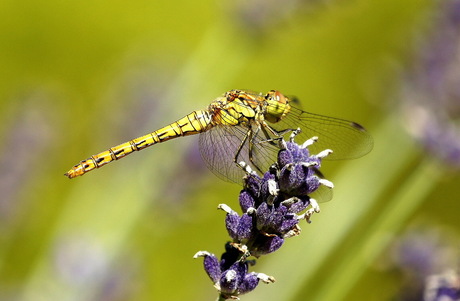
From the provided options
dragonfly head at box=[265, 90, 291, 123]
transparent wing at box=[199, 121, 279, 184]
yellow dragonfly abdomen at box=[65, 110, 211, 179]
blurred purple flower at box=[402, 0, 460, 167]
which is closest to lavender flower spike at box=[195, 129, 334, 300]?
transparent wing at box=[199, 121, 279, 184]

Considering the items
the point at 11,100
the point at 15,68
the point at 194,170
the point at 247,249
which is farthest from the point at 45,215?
the point at 247,249

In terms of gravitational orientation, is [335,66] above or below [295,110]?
above

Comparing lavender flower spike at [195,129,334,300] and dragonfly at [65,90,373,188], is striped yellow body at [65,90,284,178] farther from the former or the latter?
lavender flower spike at [195,129,334,300]

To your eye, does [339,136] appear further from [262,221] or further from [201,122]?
[262,221]

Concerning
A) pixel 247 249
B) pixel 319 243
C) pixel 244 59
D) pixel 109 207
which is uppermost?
pixel 244 59

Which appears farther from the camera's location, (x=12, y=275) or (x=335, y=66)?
(x=335, y=66)

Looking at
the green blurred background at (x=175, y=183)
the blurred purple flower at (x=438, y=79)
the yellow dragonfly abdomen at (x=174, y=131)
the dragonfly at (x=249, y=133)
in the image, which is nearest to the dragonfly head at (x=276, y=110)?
the dragonfly at (x=249, y=133)

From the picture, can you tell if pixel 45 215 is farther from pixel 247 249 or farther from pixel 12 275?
pixel 247 249

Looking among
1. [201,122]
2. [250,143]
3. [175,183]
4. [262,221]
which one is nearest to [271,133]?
[250,143]
